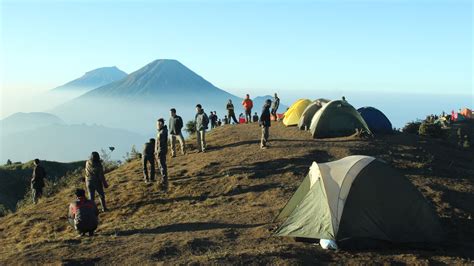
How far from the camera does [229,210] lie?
50.4 feet

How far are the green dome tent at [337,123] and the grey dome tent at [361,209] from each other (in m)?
12.8

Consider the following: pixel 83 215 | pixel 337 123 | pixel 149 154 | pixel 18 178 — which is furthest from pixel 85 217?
pixel 18 178

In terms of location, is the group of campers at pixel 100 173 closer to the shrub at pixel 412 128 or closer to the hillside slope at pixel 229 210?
the hillside slope at pixel 229 210

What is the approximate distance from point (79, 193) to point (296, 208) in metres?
6.12

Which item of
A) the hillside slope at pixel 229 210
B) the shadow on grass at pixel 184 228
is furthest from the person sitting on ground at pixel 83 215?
the shadow on grass at pixel 184 228

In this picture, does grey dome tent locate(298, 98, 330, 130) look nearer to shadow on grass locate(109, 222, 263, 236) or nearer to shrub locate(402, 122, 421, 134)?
shrub locate(402, 122, 421, 134)

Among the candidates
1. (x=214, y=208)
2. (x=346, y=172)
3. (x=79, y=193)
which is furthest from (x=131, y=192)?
(x=346, y=172)

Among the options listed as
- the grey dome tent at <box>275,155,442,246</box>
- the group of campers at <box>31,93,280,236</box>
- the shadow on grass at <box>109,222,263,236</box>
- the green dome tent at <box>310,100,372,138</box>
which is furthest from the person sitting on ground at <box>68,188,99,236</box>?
the green dome tent at <box>310,100,372,138</box>

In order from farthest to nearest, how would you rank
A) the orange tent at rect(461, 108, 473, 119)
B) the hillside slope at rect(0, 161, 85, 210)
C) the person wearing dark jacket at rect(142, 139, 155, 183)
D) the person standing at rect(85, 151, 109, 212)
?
the orange tent at rect(461, 108, 473, 119), the hillside slope at rect(0, 161, 85, 210), the person wearing dark jacket at rect(142, 139, 155, 183), the person standing at rect(85, 151, 109, 212)

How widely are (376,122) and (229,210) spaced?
46.8 feet

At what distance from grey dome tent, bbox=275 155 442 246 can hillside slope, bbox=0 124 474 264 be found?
0.51 m

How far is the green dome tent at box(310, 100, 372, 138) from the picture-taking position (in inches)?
998

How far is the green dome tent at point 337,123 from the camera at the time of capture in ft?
83.2

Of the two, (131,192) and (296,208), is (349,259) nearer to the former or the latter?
(296,208)
